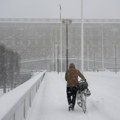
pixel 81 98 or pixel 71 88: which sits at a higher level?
pixel 71 88

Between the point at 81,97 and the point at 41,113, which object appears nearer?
the point at 41,113

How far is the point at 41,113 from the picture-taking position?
13.9m

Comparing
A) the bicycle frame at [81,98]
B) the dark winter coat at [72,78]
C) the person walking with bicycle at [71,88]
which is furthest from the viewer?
the dark winter coat at [72,78]

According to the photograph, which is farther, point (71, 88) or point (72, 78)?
point (72, 78)

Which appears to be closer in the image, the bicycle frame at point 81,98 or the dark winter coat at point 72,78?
the bicycle frame at point 81,98

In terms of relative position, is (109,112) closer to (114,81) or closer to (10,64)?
(114,81)

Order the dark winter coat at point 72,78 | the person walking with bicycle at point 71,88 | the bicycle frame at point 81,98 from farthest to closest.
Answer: the dark winter coat at point 72,78 < the person walking with bicycle at point 71,88 < the bicycle frame at point 81,98

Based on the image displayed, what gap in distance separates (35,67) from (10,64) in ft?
238

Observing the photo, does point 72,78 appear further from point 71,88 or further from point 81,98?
point 81,98

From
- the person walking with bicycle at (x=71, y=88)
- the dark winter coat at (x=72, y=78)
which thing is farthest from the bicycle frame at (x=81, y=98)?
the dark winter coat at (x=72, y=78)

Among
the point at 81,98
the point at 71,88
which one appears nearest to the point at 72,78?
the point at 71,88

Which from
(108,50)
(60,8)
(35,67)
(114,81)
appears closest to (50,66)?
(35,67)

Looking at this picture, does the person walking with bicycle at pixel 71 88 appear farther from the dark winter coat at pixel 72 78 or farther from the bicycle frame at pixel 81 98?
the bicycle frame at pixel 81 98

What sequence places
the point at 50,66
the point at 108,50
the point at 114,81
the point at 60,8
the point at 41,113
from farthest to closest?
the point at 108,50, the point at 50,66, the point at 60,8, the point at 114,81, the point at 41,113
